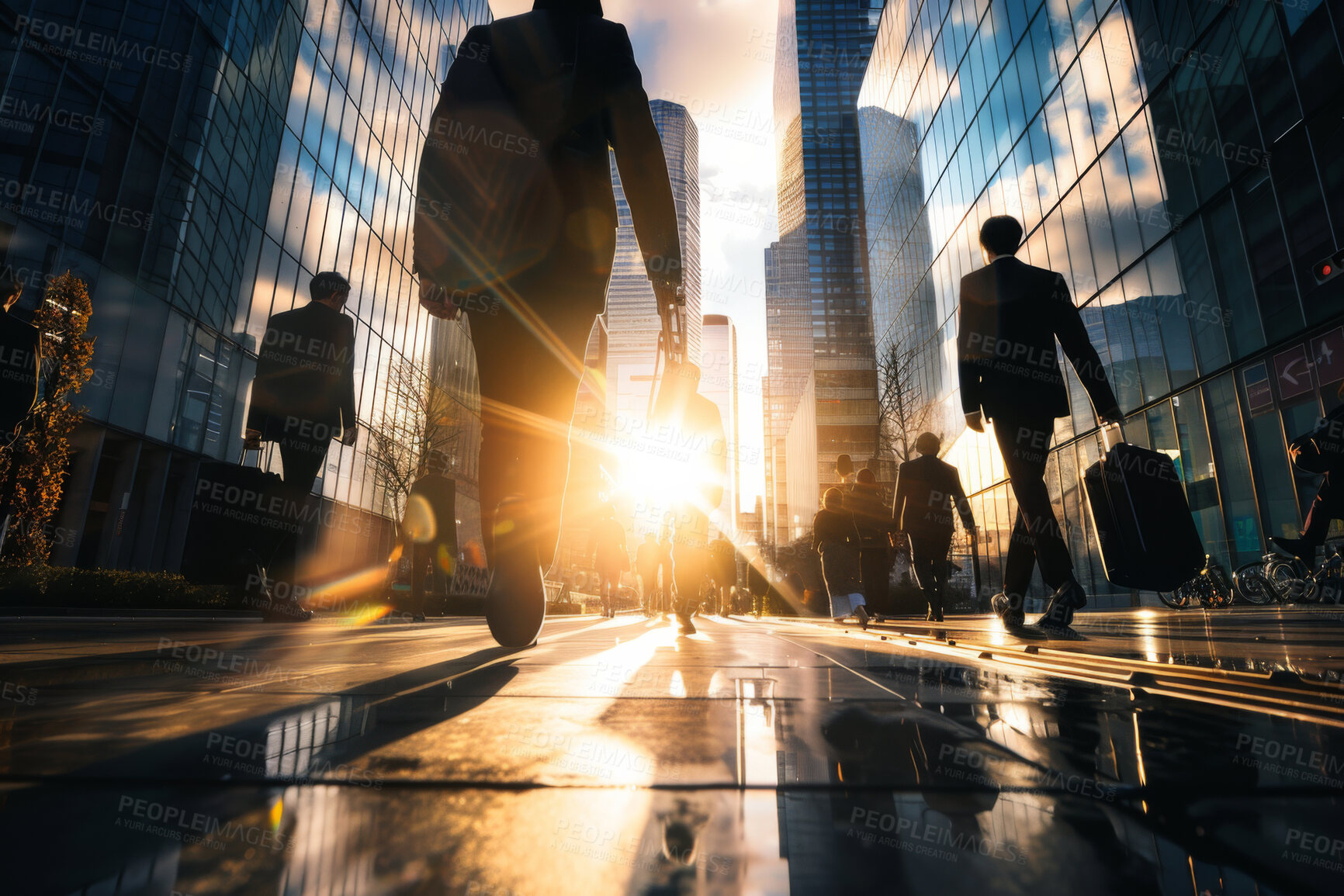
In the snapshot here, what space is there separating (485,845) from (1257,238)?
14.6 metres

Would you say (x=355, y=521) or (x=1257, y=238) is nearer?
(x=1257, y=238)

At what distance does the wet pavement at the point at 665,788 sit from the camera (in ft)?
1.37

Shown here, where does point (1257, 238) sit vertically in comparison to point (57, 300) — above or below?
above

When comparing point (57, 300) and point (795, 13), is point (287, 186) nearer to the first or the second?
point (57, 300)

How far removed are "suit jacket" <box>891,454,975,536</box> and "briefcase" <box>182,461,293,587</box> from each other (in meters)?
Result: 4.75

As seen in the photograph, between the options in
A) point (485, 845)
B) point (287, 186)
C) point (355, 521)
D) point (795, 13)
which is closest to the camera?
point (485, 845)

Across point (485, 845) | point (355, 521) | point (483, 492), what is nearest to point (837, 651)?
point (483, 492)

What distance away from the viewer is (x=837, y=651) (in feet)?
8.36

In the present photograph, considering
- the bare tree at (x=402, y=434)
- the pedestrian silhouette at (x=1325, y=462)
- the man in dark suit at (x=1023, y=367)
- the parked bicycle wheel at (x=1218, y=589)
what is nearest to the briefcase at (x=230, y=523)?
the man in dark suit at (x=1023, y=367)

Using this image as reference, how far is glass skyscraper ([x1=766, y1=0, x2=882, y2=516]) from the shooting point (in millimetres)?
54188

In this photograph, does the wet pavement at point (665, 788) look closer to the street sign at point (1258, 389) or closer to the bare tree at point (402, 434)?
the street sign at point (1258, 389)

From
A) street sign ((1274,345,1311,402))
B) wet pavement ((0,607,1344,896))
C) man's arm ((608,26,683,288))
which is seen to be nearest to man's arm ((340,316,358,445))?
man's arm ((608,26,683,288))

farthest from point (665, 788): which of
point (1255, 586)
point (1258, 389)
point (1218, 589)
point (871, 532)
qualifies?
point (1258, 389)

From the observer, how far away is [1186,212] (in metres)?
12.2
